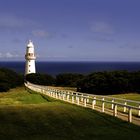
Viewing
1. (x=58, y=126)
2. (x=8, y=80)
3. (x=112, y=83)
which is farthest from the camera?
(x=8, y=80)

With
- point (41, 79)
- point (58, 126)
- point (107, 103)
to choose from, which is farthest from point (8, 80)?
point (58, 126)

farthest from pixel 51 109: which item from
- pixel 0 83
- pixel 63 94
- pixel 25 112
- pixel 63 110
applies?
pixel 0 83

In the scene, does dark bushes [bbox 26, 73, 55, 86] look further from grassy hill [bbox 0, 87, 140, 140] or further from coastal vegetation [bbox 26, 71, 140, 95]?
grassy hill [bbox 0, 87, 140, 140]

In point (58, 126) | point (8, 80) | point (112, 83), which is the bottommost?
point (8, 80)

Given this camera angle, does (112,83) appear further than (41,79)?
No

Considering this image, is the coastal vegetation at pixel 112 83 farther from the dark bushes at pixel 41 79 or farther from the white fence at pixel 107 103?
the dark bushes at pixel 41 79

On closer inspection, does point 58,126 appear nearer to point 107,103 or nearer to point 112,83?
point 107,103

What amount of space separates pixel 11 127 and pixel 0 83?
63400mm

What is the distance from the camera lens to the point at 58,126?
55.4 ft

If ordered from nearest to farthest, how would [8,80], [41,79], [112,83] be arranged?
[112,83] < [8,80] < [41,79]

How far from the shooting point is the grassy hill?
15070 mm

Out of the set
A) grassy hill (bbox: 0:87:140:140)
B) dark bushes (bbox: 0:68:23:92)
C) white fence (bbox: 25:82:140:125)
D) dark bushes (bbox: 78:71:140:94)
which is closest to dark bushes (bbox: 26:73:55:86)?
dark bushes (bbox: 0:68:23:92)

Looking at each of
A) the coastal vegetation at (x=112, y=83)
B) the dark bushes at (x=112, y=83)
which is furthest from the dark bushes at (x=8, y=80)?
the dark bushes at (x=112, y=83)

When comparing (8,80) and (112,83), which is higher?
(112,83)
